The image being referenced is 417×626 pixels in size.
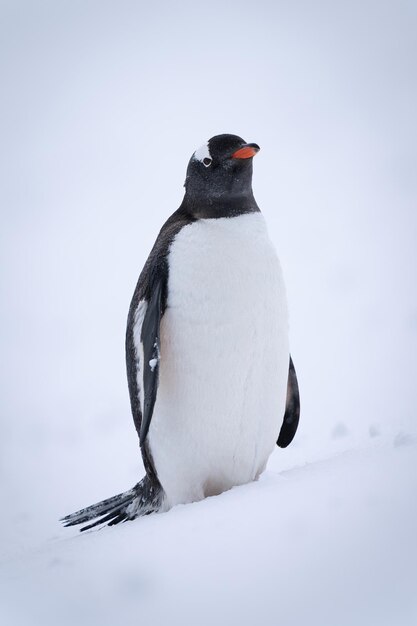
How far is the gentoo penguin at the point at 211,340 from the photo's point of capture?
2.23 meters

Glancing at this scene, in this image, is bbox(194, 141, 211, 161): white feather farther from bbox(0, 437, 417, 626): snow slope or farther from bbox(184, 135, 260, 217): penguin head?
bbox(0, 437, 417, 626): snow slope

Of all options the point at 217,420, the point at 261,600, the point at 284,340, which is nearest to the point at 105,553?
the point at 261,600

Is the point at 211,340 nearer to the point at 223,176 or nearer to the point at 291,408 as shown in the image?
the point at 223,176

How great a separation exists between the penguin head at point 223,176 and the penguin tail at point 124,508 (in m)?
0.90

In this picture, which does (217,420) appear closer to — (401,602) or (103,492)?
(401,602)

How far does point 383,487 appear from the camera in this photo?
1.73 meters

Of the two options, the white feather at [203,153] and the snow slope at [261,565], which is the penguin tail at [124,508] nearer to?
the snow slope at [261,565]

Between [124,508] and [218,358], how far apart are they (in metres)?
0.69

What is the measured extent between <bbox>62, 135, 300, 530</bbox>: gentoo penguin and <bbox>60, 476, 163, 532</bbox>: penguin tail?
0.05 meters

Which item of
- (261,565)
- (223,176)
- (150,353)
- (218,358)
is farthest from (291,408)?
(261,565)

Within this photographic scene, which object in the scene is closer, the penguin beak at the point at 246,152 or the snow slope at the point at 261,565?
the snow slope at the point at 261,565

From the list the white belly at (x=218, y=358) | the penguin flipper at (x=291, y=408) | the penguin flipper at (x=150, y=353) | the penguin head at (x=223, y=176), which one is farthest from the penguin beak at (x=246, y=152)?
the penguin flipper at (x=291, y=408)

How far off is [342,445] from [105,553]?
4.52 ft

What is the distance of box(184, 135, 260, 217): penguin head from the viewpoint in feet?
7.71
